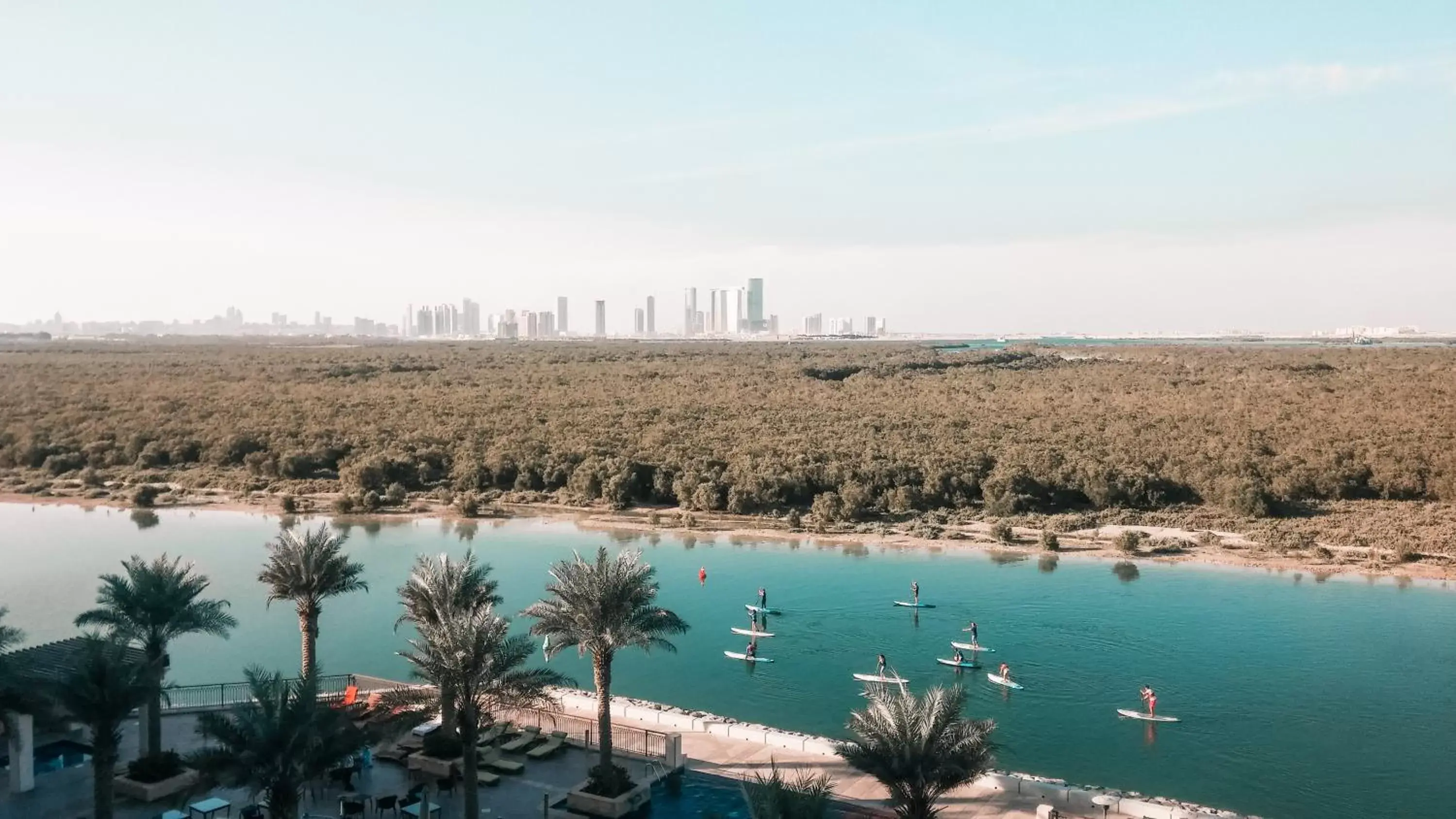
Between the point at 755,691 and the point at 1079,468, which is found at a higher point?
the point at 1079,468

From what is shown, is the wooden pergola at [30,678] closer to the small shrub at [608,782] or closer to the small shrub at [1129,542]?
the small shrub at [608,782]

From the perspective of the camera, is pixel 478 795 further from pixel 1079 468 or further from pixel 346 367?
pixel 346 367

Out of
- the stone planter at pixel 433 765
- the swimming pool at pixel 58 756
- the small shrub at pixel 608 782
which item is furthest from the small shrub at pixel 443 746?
the swimming pool at pixel 58 756

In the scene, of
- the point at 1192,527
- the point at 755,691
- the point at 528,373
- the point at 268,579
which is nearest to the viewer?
the point at 268,579

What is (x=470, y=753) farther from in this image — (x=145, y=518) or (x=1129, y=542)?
(x=145, y=518)

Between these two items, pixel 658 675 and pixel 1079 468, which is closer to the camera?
pixel 658 675

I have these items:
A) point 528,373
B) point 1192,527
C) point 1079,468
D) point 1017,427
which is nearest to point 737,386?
point 528,373

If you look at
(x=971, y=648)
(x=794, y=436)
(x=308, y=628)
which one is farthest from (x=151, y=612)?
(x=794, y=436)

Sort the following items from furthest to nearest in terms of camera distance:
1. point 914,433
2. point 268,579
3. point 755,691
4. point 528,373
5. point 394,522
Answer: point 528,373, point 914,433, point 394,522, point 755,691, point 268,579
